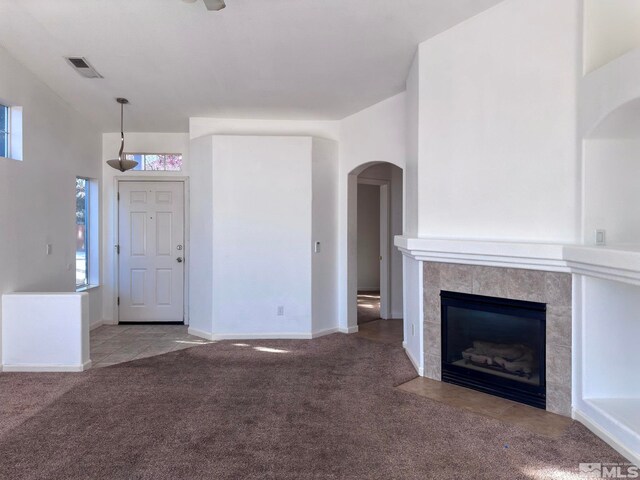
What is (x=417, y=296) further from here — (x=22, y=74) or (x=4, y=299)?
(x=22, y=74)

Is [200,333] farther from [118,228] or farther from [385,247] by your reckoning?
[385,247]

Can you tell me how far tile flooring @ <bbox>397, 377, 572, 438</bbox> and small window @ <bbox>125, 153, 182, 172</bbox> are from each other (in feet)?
15.1

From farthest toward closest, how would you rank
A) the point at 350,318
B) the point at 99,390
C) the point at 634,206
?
1. the point at 350,318
2. the point at 99,390
3. the point at 634,206

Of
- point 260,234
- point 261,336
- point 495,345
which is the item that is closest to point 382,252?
point 260,234

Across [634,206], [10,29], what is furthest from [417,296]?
[10,29]

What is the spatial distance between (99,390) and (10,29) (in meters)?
2.97

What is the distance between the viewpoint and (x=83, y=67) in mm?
4004

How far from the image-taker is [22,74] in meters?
4.13

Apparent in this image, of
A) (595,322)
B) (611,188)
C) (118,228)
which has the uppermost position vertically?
(611,188)

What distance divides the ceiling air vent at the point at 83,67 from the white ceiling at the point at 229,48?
0.07 m

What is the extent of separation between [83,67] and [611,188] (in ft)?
14.8

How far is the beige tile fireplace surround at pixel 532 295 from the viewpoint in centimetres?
294

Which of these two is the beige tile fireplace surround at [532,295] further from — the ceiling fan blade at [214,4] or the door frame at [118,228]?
the door frame at [118,228]

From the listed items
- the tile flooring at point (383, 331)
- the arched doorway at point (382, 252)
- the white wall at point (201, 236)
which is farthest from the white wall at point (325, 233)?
the white wall at point (201, 236)
